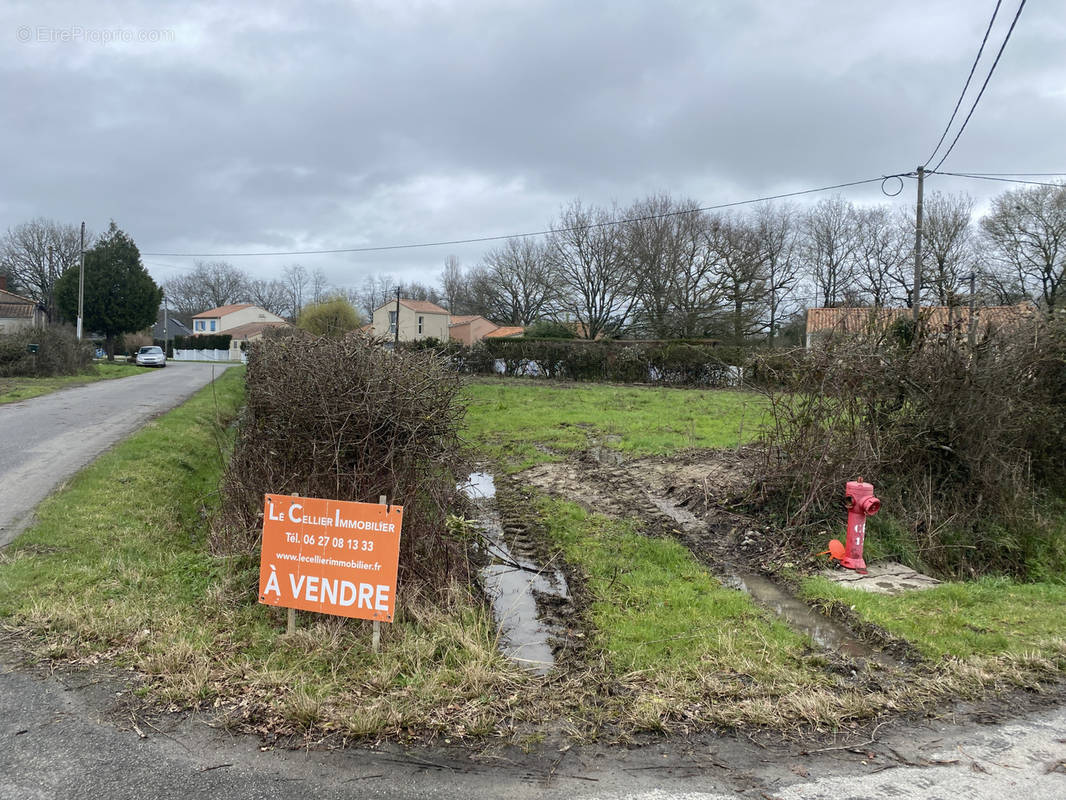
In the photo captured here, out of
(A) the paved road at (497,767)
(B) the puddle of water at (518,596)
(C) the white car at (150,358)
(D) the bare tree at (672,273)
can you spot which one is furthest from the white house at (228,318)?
(A) the paved road at (497,767)

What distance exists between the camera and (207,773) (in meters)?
2.97

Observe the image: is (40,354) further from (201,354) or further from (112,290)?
(201,354)

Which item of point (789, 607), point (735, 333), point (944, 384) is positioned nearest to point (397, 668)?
point (789, 607)

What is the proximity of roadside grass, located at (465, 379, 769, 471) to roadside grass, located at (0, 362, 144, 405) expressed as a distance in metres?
11.5

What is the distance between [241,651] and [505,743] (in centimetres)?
185

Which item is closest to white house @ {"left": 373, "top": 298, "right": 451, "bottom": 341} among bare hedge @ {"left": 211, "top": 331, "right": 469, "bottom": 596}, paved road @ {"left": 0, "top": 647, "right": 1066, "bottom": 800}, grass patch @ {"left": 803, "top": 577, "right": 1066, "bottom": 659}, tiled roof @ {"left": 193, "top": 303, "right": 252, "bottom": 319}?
tiled roof @ {"left": 193, "top": 303, "right": 252, "bottom": 319}

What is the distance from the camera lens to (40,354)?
25.0 metres

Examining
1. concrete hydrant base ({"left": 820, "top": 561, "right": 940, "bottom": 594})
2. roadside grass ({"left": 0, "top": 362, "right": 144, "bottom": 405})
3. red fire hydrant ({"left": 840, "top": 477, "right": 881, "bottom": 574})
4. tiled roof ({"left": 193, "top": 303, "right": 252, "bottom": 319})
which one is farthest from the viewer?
tiled roof ({"left": 193, "top": 303, "right": 252, "bottom": 319})

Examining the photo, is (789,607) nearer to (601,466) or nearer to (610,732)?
Answer: (610,732)

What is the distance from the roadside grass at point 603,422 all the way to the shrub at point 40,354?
1604cm

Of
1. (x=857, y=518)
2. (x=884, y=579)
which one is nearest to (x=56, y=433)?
(x=857, y=518)

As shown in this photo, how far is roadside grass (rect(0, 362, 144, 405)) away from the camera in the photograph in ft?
57.1

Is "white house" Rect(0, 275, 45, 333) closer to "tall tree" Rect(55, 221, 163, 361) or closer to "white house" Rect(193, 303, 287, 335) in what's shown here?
"tall tree" Rect(55, 221, 163, 361)

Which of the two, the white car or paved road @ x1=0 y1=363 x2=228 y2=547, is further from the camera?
the white car
